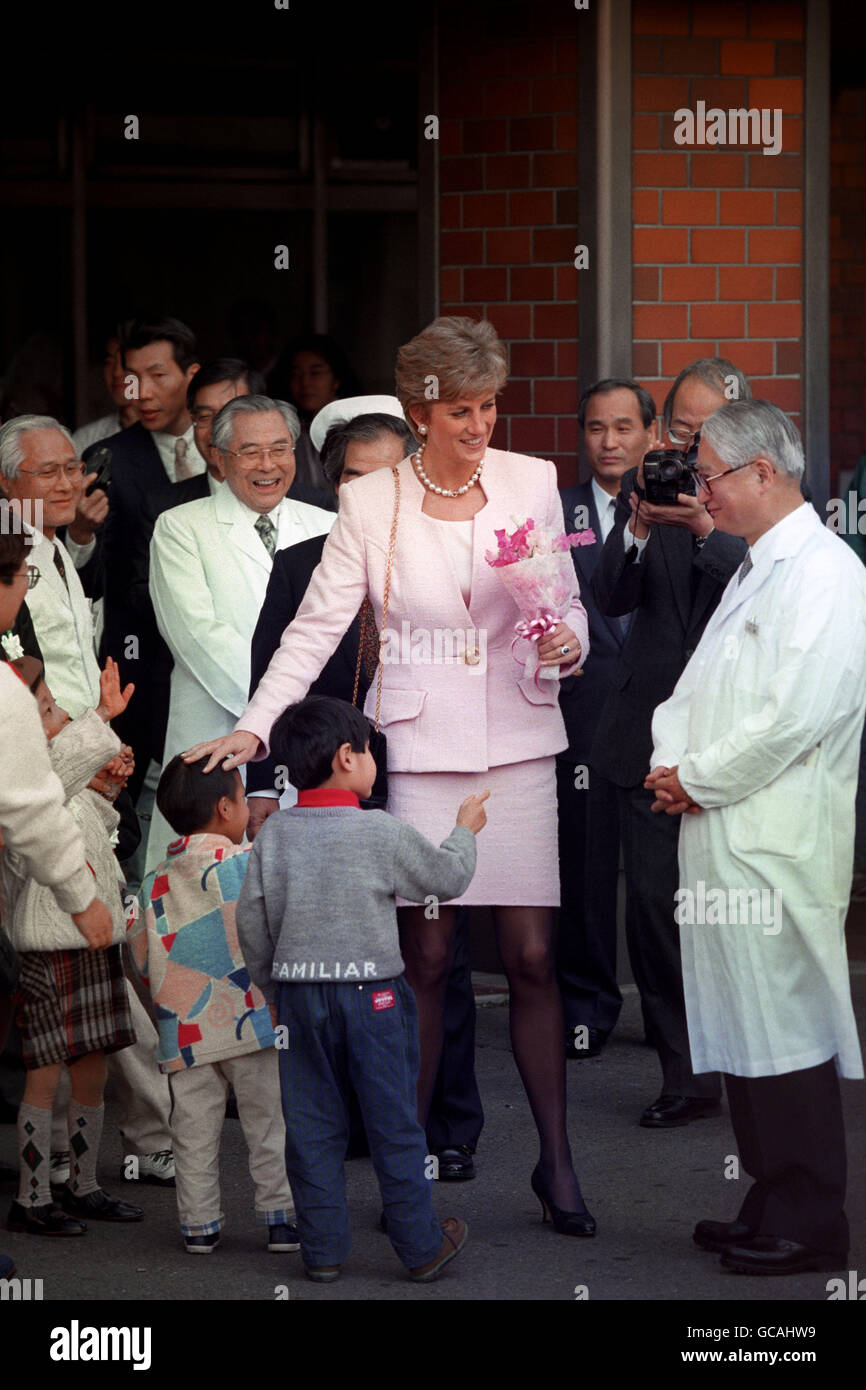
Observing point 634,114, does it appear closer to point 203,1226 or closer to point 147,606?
point 147,606

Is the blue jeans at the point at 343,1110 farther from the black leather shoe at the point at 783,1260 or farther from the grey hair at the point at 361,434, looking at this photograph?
the grey hair at the point at 361,434

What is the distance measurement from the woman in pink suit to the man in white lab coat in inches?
15.7

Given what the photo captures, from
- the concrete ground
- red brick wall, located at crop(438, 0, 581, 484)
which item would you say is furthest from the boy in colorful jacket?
Answer: red brick wall, located at crop(438, 0, 581, 484)

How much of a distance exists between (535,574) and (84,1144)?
1.72 metres

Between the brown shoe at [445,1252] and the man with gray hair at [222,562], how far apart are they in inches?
76.1

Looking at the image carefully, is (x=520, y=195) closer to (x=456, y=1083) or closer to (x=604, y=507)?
(x=604, y=507)

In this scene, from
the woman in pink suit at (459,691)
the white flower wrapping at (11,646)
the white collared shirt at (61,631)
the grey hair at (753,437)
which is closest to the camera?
the grey hair at (753,437)

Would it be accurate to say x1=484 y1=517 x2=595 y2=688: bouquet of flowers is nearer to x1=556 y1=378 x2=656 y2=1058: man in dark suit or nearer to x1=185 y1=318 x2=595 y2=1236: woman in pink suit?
x1=185 y1=318 x2=595 y2=1236: woman in pink suit

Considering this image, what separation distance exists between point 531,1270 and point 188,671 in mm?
2298

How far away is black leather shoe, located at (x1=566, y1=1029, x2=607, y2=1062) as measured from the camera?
6586 mm

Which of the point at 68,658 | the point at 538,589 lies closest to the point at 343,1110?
the point at 538,589

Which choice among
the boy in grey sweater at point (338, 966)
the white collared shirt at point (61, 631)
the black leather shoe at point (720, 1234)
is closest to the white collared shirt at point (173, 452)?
the white collared shirt at point (61, 631)

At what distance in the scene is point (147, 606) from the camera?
23.0 ft

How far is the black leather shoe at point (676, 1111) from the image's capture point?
582cm
